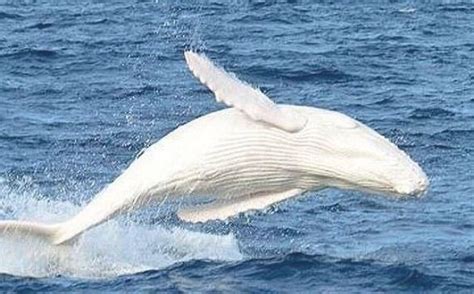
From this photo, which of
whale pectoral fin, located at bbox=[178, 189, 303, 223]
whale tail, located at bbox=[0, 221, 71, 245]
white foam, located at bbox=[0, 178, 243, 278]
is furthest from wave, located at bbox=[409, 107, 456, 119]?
whale tail, located at bbox=[0, 221, 71, 245]

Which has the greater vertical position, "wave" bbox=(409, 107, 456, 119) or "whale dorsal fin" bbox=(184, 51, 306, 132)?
"wave" bbox=(409, 107, 456, 119)

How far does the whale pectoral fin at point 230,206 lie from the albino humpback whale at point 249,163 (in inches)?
0.5

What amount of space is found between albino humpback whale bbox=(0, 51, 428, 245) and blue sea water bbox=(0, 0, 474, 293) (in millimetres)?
1034

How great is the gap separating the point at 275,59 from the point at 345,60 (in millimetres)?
1599

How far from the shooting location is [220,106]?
110 ft

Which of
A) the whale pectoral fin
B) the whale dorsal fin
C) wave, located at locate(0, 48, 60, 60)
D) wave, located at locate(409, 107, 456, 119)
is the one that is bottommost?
the whale pectoral fin

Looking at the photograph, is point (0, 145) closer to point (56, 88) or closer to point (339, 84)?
point (56, 88)

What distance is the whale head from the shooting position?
18719 mm

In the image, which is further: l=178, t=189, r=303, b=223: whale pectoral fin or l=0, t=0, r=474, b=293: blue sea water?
l=0, t=0, r=474, b=293: blue sea water

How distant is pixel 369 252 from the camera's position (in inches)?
884

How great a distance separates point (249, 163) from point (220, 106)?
14.3 metres

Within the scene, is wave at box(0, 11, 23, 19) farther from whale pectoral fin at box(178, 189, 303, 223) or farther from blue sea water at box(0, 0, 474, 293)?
whale pectoral fin at box(178, 189, 303, 223)

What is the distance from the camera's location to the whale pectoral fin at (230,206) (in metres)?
19.6

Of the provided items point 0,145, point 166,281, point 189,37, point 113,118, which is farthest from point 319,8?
point 166,281
